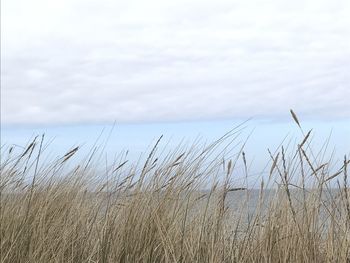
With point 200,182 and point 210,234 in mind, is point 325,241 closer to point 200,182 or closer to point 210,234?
point 210,234

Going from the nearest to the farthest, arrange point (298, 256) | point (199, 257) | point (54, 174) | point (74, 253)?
1. point (298, 256)
2. point (199, 257)
3. point (74, 253)
4. point (54, 174)

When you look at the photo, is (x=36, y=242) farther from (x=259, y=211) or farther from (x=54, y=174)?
(x=259, y=211)

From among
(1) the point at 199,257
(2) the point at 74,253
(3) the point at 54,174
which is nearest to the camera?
(1) the point at 199,257

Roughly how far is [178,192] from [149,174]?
0.24m

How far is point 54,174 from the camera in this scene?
3701 mm

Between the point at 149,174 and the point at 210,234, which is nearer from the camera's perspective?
the point at 210,234

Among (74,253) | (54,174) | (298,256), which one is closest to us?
(298,256)

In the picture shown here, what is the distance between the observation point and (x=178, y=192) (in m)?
2.96

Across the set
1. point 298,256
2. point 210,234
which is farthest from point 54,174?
point 298,256

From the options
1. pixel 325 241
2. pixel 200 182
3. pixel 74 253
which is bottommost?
pixel 74 253

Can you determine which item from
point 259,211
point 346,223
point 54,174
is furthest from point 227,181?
point 54,174

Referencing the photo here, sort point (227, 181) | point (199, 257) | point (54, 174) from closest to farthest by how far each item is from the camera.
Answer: point (199, 257) < point (227, 181) < point (54, 174)

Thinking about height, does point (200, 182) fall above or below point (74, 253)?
above

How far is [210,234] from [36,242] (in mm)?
952
